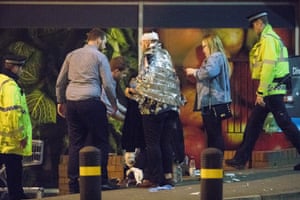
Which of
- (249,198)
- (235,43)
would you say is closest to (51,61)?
(235,43)

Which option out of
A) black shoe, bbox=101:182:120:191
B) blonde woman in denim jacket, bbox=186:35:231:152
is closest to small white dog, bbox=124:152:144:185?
black shoe, bbox=101:182:120:191

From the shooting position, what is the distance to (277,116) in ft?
31.6

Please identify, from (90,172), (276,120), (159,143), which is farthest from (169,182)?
(90,172)

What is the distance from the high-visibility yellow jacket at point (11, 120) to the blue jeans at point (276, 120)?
2801mm

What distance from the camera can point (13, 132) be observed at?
9141 mm

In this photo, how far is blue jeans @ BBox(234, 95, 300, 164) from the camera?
379 inches

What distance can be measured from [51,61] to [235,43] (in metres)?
2.97

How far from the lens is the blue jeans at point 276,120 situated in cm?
962

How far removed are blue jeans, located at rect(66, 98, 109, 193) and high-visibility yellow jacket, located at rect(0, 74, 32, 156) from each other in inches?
26.8

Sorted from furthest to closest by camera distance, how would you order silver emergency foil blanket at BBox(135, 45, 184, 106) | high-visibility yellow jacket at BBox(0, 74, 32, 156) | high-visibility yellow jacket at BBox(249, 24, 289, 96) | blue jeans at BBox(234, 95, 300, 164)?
blue jeans at BBox(234, 95, 300, 164), high-visibility yellow jacket at BBox(249, 24, 289, 96), high-visibility yellow jacket at BBox(0, 74, 32, 156), silver emergency foil blanket at BBox(135, 45, 184, 106)

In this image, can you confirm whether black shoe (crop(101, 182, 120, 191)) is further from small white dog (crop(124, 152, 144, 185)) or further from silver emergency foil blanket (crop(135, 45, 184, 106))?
silver emergency foil blanket (crop(135, 45, 184, 106))

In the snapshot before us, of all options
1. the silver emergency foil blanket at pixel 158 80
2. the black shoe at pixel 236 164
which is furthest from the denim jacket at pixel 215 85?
the black shoe at pixel 236 164

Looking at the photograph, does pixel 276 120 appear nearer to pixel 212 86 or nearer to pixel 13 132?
pixel 212 86

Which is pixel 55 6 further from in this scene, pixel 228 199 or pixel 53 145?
pixel 228 199
